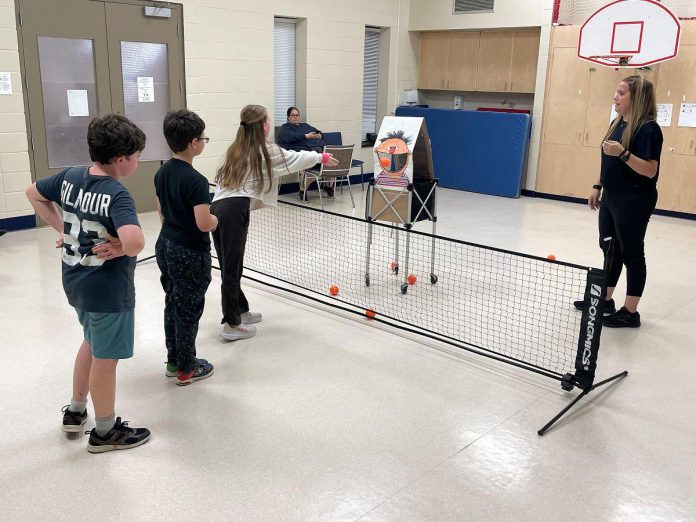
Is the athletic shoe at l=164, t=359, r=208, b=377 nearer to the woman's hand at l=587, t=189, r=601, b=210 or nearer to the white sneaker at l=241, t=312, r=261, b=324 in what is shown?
the white sneaker at l=241, t=312, r=261, b=324

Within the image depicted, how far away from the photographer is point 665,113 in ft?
26.4

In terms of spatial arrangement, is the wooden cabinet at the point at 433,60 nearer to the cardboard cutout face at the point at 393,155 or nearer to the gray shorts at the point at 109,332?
the cardboard cutout face at the point at 393,155

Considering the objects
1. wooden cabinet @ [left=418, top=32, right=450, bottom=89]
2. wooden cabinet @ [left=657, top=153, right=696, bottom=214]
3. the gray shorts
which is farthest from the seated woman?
the gray shorts

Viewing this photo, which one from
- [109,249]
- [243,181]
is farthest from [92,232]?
[243,181]

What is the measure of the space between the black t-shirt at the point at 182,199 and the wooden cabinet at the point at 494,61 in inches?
306

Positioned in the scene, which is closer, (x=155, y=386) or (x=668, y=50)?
(x=155, y=386)

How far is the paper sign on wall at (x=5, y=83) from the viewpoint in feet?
20.9

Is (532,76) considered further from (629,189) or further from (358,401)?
(358,401)

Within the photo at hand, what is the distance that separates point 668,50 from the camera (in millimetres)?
7535

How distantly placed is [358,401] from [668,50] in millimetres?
6487

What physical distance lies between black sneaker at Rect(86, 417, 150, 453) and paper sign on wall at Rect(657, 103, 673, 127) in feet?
24.8

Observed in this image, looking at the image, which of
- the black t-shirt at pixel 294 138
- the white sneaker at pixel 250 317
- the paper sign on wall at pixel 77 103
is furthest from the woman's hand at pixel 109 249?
the black t-shirt at pixel 294 138

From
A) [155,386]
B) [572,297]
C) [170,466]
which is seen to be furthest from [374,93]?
[170,466]

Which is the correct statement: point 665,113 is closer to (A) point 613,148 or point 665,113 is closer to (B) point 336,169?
(B) point 336,169
